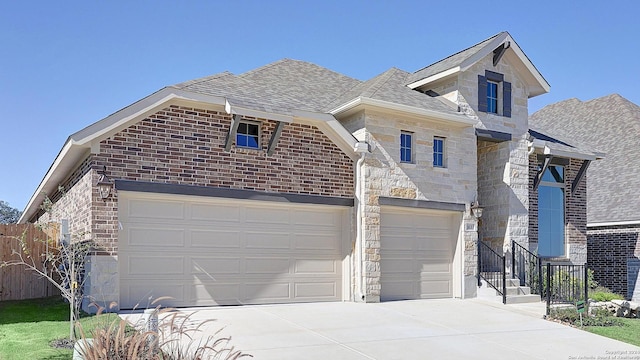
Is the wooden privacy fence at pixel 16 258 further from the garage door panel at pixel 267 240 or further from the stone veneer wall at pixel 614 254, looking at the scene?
the stone veneer wall at pixel 614 254

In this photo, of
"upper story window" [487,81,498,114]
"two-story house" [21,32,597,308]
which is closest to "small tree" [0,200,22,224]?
"two-story house" [21,32,597,308]

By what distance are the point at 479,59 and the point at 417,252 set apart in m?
5.48

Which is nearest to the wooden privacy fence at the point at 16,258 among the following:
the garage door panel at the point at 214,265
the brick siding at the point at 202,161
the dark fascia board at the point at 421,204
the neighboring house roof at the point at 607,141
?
the brick siding at the point at 202,161

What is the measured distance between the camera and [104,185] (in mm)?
11391

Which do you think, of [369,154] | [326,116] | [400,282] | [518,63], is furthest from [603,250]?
[326,116]

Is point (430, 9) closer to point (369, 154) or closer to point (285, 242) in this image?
point (369, 154)

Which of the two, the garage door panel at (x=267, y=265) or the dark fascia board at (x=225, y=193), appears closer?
the dark fascia board at (x=225, y=193)

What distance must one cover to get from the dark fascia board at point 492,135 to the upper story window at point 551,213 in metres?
2.35

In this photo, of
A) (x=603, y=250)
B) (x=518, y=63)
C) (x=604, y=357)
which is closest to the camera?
(x=604, y=357)

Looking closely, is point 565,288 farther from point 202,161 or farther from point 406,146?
point 202,161

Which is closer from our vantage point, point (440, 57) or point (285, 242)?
point (285, 242)

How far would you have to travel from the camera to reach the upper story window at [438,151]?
1573cm

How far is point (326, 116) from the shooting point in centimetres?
1380

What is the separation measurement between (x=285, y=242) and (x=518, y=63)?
8.87 m
